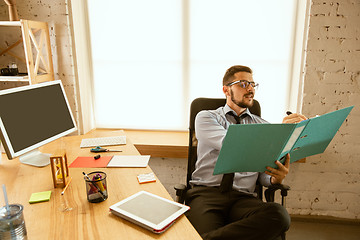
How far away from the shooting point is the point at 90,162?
Result: 1.63 metres

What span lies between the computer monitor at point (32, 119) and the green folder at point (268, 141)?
3.28ft

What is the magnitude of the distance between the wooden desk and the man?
405 millimetres

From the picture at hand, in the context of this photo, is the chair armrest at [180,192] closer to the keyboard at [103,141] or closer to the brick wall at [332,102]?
the keyboard at [103,141]

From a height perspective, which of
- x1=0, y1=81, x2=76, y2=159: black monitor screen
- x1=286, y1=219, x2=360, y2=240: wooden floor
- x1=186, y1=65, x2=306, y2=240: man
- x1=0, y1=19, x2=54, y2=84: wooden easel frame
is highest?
x1=0, y1=19, x2=54, y2=84: wooden easel frame

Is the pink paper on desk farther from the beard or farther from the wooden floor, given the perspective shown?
the wooden floor

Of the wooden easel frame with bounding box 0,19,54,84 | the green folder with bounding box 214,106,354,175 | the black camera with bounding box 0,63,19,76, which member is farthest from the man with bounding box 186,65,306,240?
the black camera with bounding box 0,63,19,76

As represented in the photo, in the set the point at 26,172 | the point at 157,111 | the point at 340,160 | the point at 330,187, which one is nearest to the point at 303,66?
the point at 340,160

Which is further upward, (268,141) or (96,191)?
(268,141)

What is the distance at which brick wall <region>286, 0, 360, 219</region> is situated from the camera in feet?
7.20

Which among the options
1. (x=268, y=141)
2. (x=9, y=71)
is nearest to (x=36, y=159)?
(x=9, y=71)

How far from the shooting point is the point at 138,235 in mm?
994

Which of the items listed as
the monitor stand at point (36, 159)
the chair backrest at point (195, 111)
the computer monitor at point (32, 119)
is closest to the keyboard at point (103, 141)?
the computer monitor at point (32, 119)

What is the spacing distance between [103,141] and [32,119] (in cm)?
49

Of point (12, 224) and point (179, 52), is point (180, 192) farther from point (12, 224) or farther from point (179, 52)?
point (179, 52)
